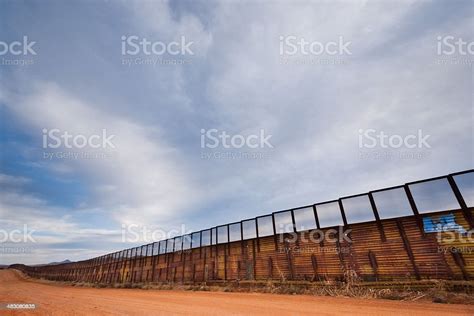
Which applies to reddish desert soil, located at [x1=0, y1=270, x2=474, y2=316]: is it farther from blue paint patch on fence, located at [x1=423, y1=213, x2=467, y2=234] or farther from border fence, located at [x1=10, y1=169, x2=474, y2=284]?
blue paint patch on fence, located at [x1=423, y1=213, x2=467, y2=234]

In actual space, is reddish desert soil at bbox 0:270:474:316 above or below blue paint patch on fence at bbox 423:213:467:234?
below

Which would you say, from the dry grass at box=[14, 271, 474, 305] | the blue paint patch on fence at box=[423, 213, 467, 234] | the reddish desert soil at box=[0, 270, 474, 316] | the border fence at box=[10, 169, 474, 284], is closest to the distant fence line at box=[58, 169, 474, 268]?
the border fence at box=[10, 169, 474, 284]

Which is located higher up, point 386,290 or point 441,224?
point 441,224

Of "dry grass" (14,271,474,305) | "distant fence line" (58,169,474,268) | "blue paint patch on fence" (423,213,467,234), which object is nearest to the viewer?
"dry grass" (14,271,474,305)

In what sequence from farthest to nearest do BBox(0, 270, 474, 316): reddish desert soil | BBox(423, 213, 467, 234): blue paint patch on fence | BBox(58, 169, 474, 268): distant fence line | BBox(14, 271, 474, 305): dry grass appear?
BBox(58, 169, 474, 268): distant fence line < BBox(423, 213, 467, 234): blue paint patch on fence < BBox(14, 271, 474, 305): dry grass < BBox(0, 270, 474, 316): reddish desert soil

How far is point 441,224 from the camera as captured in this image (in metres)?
8.79

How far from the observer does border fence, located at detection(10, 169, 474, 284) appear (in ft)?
28.0

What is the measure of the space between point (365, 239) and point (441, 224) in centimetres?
270

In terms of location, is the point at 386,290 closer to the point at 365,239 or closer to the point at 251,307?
the point at 365,239

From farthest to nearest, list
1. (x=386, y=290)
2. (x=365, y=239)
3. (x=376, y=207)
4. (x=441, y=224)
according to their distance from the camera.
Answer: (x=376, y=207) < (x=365, y=239) < (x=441, y=224) < (x=386, y=290)

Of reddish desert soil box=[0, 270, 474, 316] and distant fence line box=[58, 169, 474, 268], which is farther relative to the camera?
distant fence line box=[58, 169, 474, 268]

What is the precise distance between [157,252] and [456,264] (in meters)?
24.8

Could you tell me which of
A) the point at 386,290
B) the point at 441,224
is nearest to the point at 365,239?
the point at 386,290

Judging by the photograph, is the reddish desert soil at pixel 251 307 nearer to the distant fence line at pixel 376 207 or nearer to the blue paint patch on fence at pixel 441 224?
the blue paint patch on fence at pixel 441 224
